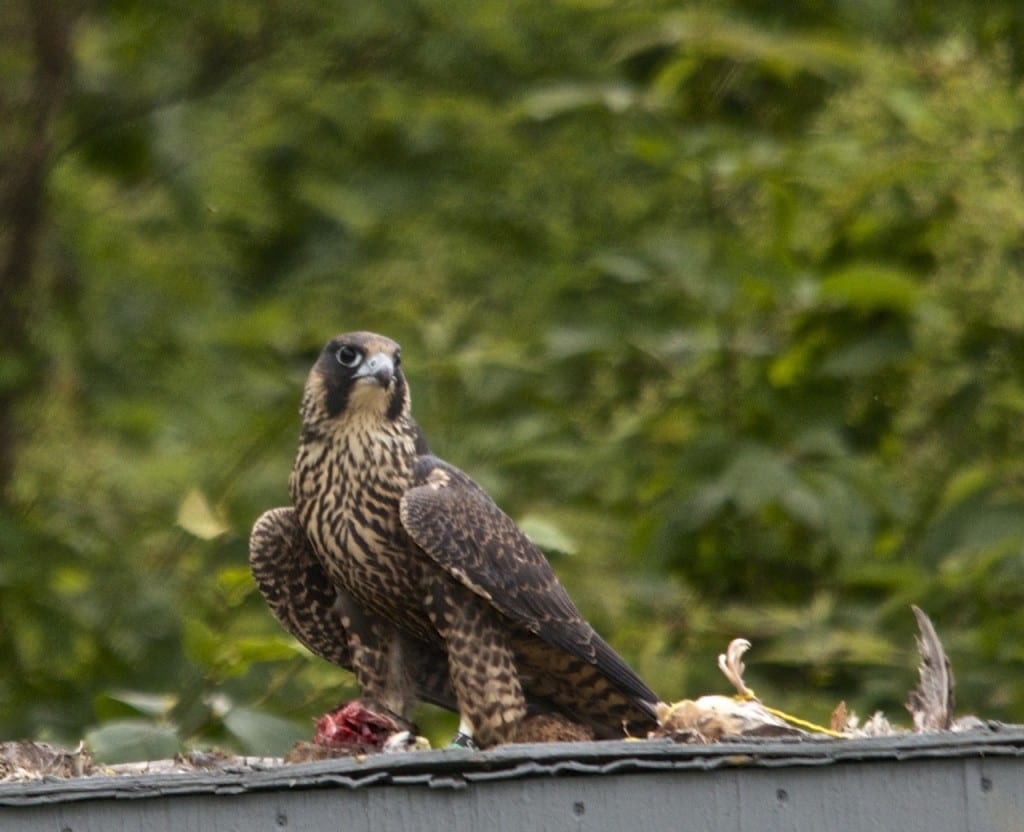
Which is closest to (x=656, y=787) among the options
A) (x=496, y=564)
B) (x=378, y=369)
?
(x=496, y=564)

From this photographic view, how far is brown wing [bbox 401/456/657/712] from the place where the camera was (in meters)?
3.57

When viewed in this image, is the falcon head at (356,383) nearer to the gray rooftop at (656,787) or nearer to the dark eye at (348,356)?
the dark eye at (348,356)

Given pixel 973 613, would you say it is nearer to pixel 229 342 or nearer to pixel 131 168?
pixel 229 342

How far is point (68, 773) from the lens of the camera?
3.32 m

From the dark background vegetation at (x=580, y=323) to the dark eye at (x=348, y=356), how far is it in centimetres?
87

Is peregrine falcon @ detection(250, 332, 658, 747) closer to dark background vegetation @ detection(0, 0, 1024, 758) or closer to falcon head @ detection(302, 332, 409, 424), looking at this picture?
falcon head @ detection(302, 332, 409, 424)

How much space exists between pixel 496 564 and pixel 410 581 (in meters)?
0.19

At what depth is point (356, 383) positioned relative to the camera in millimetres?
3812

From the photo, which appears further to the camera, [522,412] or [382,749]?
[522,412]

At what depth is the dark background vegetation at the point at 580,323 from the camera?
5688mm

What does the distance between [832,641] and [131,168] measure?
3686 mm

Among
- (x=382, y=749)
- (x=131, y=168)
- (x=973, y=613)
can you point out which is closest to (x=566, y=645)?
(x=382, y=749)

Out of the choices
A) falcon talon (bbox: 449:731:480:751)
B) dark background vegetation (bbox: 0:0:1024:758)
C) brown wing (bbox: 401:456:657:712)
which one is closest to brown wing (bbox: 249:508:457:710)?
falcon talon (bbox: 449:731:480:751)

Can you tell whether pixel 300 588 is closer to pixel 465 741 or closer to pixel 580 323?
pixel 465 741
